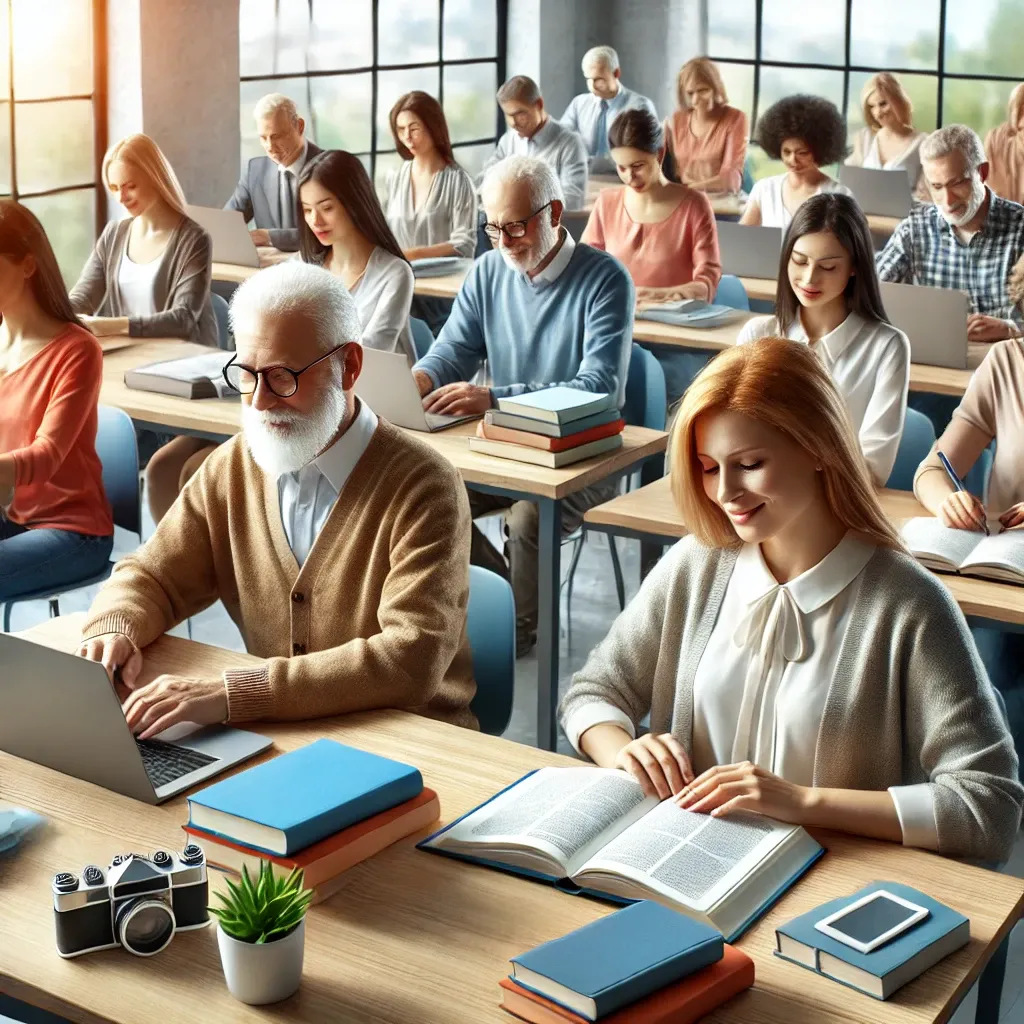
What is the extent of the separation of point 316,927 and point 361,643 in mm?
648

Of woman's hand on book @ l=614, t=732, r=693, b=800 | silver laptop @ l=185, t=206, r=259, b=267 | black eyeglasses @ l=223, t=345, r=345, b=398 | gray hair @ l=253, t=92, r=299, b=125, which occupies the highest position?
gray hair @ l=253, t=92, r=299, b=125

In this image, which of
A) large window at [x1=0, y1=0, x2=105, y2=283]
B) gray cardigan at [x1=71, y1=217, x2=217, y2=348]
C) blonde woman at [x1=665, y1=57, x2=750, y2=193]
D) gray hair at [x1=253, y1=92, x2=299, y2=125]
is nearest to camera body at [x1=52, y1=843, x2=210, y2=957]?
gray cardigan at [x1=71, y1=217, x2=217, y2=348]

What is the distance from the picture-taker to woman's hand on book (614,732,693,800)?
78.4 inches

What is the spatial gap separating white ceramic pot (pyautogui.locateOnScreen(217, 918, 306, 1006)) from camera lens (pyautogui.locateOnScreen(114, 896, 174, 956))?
0.12m

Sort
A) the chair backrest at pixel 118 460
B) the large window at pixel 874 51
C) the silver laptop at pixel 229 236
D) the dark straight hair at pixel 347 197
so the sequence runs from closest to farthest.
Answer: the chair backrest at pixel 118 460 < the dark straight hair at pixel 347 197 < the silver laptop at pixel 229 236 < the large window at pixel 874 51

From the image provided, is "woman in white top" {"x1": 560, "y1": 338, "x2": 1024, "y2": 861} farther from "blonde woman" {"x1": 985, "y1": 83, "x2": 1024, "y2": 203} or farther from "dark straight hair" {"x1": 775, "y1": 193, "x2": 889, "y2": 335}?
"blonde woman" {"x1": 985, "y1": 83, "x2": 1024, "y2": 203}

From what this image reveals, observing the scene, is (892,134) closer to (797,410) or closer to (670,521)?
(670,521)

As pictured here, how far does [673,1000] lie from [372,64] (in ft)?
25.8

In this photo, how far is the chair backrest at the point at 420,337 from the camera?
4829 mm

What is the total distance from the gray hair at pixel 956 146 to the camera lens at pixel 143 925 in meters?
3.94

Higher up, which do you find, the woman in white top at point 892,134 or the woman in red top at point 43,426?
the woman in white top at point 892,134

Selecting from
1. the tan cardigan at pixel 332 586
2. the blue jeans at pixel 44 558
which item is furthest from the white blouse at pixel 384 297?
the tan cardigan at pixel 332 586

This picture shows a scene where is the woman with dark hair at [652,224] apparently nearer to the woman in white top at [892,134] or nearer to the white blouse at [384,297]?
the white blouse at [384,297]

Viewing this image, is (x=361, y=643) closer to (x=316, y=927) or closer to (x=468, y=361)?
(x=316, y=927)
